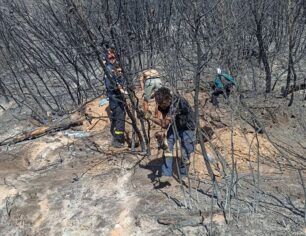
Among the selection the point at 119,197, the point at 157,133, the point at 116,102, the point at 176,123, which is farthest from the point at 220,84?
the point at 119,197

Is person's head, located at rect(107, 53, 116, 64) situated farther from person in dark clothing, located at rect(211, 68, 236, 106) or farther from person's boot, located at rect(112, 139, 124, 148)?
person in dark clothing, located at rect(211, 68, 236, 106)

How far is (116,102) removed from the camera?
25.0 ft

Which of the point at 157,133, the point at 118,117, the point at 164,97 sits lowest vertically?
the point at 157,133

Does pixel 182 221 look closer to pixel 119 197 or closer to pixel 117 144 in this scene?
pixel 119 197

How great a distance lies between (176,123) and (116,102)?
1898 millimetres

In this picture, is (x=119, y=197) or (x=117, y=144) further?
(x=117, y=144)

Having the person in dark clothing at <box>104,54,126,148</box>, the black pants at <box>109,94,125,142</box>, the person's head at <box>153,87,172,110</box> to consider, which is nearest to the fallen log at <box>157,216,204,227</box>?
the person's head at <box>153,87,172,110</box>

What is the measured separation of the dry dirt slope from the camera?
5098 mm

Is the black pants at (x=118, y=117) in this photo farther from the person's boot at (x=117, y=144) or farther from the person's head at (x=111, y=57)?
the person's head at (x=111, y=57)

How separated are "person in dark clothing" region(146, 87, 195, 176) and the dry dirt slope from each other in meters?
0.24

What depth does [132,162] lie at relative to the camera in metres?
7.11

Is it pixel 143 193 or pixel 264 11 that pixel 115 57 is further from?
pixel 264 11

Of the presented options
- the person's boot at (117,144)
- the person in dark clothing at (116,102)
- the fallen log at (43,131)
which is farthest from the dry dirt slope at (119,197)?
the fallen log at (43,131)

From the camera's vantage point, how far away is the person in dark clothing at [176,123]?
5.68 m
